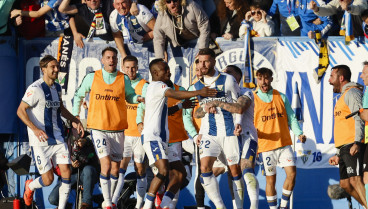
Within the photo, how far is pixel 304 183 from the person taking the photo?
15.2m

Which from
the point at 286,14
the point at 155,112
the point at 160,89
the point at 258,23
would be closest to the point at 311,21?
the point at 286,14

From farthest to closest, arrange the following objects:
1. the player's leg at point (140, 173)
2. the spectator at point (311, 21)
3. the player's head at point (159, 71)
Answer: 1. the spectator at point (311, 21)
2. the player's leg at point (140, 173)
3. the player's head at point (159, 71)

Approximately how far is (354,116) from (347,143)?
1.53ft

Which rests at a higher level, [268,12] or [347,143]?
[268,12]

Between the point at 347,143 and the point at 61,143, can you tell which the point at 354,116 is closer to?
the point at 347,143

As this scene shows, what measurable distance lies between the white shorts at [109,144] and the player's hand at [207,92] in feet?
7.47

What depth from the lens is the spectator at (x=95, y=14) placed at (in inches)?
604

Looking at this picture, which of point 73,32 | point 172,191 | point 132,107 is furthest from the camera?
point 73,32

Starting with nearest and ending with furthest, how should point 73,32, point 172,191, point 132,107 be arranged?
point 172,191 → point 132,107 → point 73,32

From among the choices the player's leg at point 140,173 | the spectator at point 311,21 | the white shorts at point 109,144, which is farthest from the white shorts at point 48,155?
the spectator at point 311,21

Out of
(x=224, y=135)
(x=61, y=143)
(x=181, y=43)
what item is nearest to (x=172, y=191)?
(x=224, y=135)

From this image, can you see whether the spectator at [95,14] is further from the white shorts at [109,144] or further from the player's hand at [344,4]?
the player's hand at [344,4]

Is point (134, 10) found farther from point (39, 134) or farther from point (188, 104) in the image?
point (39, 134)

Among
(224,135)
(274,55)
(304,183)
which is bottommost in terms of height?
(304,183)
